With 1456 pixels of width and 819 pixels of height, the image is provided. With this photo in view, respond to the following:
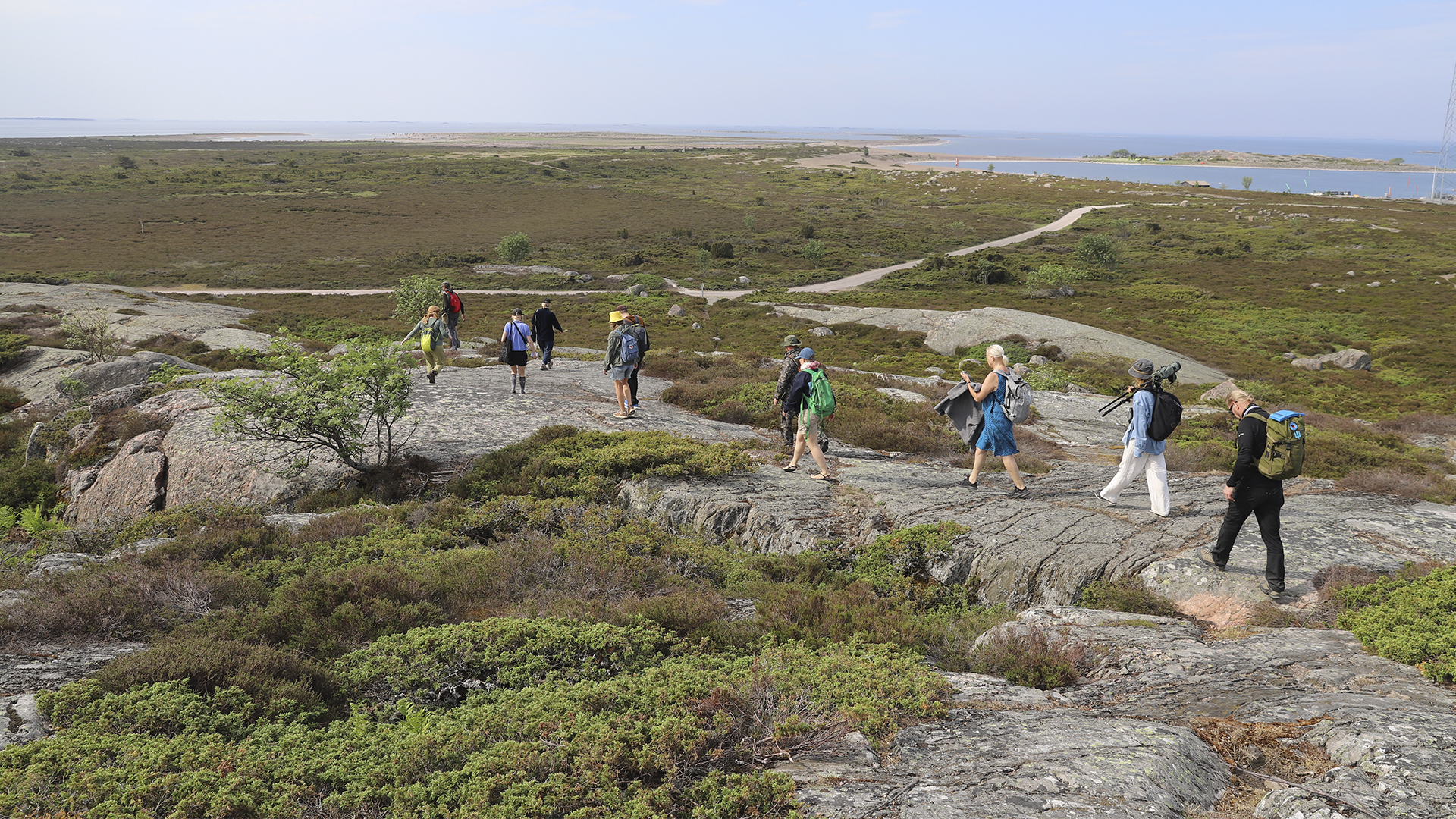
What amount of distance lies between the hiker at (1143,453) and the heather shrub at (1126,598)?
1926mm

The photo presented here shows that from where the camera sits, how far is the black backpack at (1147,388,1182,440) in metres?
9.26

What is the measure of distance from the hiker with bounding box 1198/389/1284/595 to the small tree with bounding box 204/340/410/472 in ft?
38.1

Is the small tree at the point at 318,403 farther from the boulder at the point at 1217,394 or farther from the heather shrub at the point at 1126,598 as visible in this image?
the boulder at the point at 1217,394

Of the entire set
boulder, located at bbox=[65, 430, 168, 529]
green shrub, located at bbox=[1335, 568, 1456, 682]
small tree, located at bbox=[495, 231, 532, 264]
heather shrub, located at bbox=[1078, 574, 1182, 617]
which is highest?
small tree, located at bbox=[495, 231, 532, 264]

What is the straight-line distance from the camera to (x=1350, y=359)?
106 ft

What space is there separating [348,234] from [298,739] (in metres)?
80.3

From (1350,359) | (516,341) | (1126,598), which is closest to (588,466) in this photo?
(516,341)

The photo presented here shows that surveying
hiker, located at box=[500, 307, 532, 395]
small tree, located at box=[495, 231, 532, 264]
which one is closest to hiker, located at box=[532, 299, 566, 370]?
hiker, located at box=[500, 307, 532, 395]

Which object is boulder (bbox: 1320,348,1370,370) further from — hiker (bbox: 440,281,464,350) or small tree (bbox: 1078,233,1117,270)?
hiker (bbox: 440,281,464,350)

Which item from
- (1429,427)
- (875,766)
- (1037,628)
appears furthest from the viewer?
(1429,427)

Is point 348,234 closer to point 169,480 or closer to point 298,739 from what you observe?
point 169,480

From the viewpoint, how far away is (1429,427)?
2080 cm

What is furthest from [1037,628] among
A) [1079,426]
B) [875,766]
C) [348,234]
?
[348,234]

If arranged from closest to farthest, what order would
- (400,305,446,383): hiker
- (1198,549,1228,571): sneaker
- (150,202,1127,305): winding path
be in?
(1198,549,1228,571): sneaker, (400,305,446,383): hiker, (150,202,1127,305): winding path
